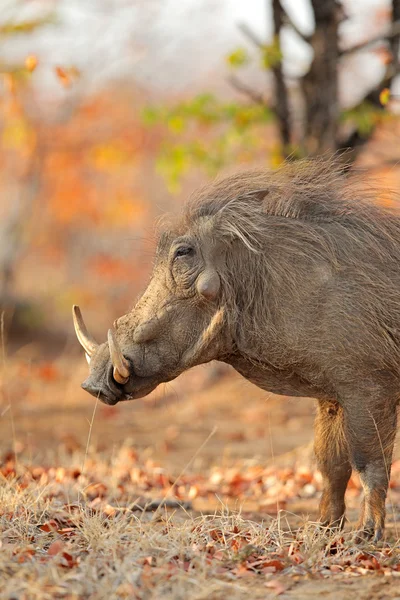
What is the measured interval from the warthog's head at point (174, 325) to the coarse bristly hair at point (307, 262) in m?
0.08

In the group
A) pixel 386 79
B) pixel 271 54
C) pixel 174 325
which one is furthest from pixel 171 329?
pixel 386 79

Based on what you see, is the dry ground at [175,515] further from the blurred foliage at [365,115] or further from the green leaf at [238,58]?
the green leaf at [238,58]

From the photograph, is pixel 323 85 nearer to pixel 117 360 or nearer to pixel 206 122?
pixel 206 122

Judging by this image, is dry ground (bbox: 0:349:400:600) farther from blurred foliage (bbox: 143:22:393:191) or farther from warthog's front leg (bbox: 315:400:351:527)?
blurred foliage (bbox: 143:22:393:191)

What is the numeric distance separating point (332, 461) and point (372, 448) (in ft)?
1.89

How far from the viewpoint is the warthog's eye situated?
4.64m

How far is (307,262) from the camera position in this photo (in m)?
4.53

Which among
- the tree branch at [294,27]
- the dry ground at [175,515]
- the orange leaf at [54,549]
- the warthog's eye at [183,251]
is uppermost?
the tree branch at [294,27]

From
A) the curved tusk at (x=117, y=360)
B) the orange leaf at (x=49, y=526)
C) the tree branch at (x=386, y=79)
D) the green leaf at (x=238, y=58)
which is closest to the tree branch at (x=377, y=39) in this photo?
the tree branch at (x=386, y=79)

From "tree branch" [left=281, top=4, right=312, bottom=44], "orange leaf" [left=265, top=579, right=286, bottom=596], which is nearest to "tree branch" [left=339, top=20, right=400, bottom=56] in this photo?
"tree branch" [left=281, top=4, right=312, bottom=44]

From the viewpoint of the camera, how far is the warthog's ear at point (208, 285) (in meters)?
4.49

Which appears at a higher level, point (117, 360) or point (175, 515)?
point (117, 360)

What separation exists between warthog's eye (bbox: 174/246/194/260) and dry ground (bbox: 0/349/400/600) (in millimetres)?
848

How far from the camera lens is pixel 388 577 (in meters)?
3.85
